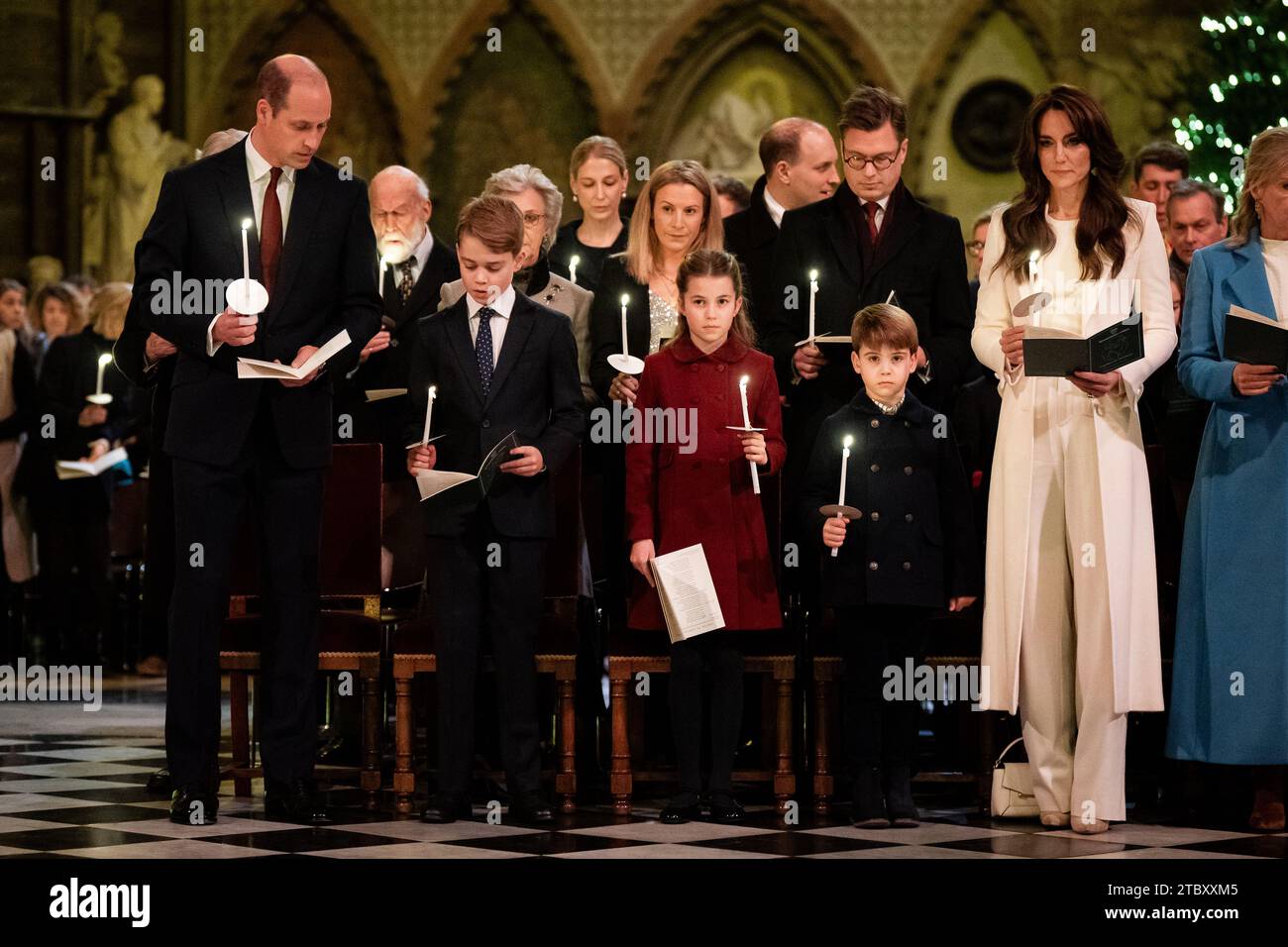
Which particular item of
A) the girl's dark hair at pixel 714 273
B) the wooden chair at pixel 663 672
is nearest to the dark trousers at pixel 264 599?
the wooden chair at pixel 663 672

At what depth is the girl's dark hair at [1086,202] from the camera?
5145 mm

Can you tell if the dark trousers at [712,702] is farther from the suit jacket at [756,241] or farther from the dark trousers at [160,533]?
Result: the dark trousers at [160,533]

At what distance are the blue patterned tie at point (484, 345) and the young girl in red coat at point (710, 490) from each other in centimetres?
45

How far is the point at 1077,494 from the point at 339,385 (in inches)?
103

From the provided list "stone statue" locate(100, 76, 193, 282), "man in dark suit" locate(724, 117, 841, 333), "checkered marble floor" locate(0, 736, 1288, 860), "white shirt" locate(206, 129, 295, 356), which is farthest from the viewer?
"stone statue" locate(100, 76, 193, 282)

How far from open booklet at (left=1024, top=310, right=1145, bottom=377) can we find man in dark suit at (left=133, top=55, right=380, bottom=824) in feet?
5.63

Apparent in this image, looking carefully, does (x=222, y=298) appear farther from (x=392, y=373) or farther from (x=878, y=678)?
(x=878, y=678)

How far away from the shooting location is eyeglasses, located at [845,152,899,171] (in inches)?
221

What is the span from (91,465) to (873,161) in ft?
16.4

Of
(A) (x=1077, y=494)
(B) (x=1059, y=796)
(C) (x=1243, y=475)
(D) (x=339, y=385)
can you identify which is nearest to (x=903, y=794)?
(B) (x=1059, y=796)

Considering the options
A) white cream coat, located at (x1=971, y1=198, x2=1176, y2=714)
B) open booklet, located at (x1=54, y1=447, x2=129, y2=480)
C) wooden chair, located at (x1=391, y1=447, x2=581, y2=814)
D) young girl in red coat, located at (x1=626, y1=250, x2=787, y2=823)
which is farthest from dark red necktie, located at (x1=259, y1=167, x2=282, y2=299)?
open booklet, located at (x1=54, y1=447, x2=129, y2=480)

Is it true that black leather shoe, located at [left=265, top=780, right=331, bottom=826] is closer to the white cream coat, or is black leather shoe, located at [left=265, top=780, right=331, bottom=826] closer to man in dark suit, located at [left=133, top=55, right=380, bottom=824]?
man in dark suit, located at [left=133, top=55, right=380, bottom=824]

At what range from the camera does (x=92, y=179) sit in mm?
13352

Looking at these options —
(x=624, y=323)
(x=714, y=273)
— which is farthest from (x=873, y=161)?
(x=624, y=323)
